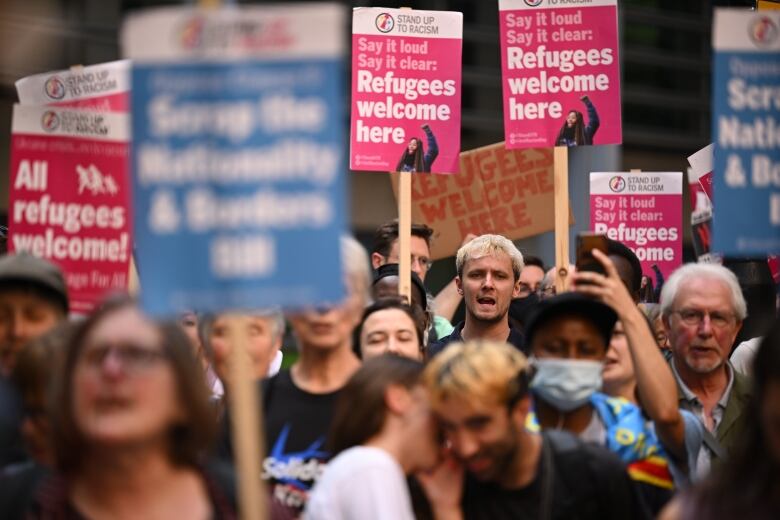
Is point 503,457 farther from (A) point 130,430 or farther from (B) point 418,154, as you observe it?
(B) point 418,154

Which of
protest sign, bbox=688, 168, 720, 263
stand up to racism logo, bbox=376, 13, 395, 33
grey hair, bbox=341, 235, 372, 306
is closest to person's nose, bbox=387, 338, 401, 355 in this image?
grey hair, bbox=341, 235, 372, 306

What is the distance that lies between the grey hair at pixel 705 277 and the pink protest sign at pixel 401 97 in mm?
2158

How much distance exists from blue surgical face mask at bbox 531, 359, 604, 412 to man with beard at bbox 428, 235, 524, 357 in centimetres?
217

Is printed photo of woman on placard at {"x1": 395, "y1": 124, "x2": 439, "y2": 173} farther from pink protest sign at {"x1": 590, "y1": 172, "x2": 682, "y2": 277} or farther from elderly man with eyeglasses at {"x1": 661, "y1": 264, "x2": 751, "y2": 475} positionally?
elderly man with eyeglasses at {"x1": 661, "y1": 264, "x2": 751, "y2": 475}

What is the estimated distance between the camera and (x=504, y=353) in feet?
13.9

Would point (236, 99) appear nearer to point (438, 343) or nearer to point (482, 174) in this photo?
point (438, 343)

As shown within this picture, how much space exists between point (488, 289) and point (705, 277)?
1.56m

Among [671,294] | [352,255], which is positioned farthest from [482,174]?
[352,255]

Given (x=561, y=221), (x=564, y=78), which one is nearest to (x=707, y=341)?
(x=561, y=221)

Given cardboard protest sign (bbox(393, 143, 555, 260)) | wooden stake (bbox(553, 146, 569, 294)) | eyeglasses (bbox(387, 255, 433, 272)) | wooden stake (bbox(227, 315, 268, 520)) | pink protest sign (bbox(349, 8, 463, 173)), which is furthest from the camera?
cardboard protest sign (bbox(393, 143, 555, 260))

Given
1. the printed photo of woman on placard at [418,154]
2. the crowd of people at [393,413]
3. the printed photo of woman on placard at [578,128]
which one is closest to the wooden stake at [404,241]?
the printed photo of woman on placard at [418,154]

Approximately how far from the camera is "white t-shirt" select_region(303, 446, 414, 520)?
4.02m

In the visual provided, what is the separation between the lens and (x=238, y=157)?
3814 mm

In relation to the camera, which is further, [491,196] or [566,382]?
[491,196]
